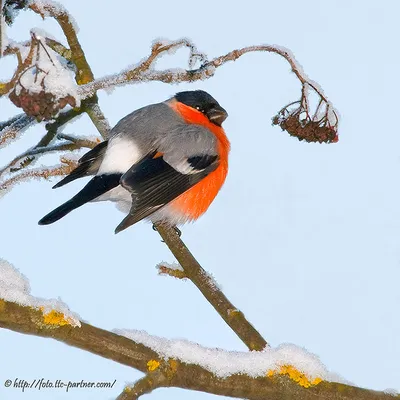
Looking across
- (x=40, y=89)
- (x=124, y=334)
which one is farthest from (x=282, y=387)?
(x=40, y=89)

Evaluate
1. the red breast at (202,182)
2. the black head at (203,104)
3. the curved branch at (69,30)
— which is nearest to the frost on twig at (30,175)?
the curved branch at (69,30)

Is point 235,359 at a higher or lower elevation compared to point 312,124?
lower

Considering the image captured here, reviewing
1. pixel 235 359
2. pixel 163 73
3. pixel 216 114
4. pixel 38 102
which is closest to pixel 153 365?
pixel 235 359

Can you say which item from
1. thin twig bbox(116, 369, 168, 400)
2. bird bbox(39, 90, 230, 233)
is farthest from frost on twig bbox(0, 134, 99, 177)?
thin twig bbox(116, 369, 168, 400)

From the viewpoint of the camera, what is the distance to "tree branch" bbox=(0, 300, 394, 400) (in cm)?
200

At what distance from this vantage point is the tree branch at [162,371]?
2.00 metres

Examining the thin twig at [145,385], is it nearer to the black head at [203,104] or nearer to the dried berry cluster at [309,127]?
the dried berry cluster at [309,127]

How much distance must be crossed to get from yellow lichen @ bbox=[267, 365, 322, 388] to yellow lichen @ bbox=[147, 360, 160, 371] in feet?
1.12

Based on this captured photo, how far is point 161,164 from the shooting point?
3.83 m

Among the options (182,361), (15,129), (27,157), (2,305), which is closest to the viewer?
(2,305)

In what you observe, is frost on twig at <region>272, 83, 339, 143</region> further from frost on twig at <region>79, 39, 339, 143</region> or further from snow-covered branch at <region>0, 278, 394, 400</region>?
snow-covered branch at <region>0, 278, 394, 400</region>

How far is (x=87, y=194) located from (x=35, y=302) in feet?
4.93

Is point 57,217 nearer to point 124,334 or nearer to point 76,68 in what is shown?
point 76,68

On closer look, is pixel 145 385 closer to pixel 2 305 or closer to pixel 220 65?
pixel 2 305
